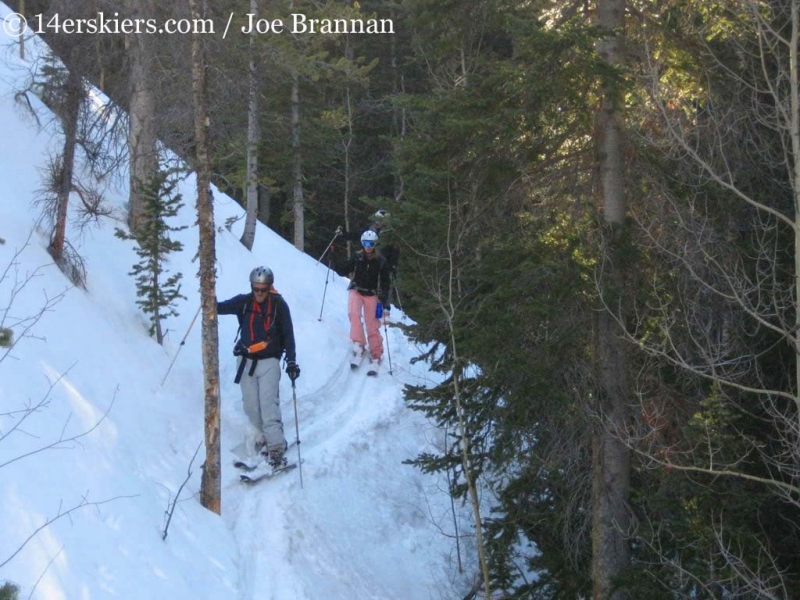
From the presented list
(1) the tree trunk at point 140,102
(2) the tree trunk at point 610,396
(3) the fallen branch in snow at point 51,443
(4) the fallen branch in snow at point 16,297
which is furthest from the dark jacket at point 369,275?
(3) the fallen branch in snow at point 51,443

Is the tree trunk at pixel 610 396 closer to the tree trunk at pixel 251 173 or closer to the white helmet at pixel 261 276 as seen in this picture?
the white helmet at pixel 261 276

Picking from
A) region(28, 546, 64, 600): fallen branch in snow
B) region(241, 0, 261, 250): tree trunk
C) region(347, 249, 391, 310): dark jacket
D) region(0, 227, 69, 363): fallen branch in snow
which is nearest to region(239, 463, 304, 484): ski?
region(0, 227, 69, 363): fallen branch in snow

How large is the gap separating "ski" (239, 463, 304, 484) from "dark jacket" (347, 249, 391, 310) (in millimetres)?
3886

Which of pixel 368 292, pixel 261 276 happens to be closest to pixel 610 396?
pixel 261 276

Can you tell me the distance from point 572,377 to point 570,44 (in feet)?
11.7

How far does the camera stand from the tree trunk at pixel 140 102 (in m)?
13.8

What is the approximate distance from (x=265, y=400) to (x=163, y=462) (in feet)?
4.81

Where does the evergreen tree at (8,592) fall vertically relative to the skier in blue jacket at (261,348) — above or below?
below

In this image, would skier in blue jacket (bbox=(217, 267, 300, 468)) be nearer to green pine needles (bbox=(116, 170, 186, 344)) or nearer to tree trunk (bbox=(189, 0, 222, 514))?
green pine needles (bbox=(116, 170, 186, 344))

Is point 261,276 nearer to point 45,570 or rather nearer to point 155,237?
point 155,237

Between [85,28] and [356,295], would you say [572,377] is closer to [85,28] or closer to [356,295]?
[356,295]

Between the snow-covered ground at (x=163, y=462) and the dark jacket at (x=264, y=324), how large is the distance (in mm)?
1234

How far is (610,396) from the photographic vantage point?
9.36 m

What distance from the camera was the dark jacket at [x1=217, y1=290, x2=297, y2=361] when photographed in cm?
1024
